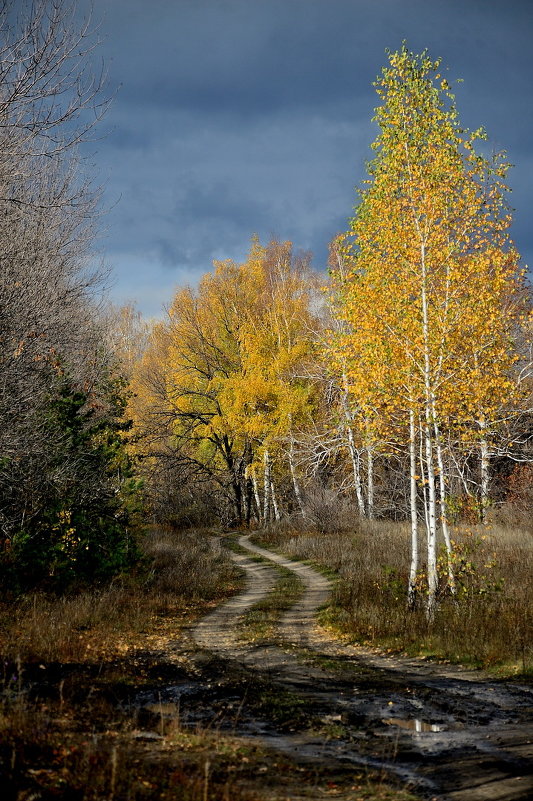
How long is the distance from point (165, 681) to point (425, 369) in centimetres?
750

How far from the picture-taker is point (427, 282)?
12.9 m

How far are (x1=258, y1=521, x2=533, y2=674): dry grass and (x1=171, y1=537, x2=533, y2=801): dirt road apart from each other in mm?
582

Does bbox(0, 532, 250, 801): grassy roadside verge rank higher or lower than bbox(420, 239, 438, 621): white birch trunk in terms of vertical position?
lower

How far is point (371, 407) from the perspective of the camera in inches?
494

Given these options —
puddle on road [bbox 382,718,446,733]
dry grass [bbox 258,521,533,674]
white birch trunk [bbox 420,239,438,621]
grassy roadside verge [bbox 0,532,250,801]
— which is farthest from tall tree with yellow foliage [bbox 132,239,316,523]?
puddle on road [bbox 382,718,446,733]

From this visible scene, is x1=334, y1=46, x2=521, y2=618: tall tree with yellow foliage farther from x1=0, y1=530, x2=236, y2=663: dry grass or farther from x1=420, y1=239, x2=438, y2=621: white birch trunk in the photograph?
x1=0, y1=530, x2=236, y2=663: dry grass

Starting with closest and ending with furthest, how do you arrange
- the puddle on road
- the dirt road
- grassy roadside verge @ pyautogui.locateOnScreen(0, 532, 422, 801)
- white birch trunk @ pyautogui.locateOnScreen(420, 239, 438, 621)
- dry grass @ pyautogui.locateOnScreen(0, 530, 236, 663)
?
1. grassy roadside verge @ pyautogui.locateOnScreen(0, 532, 422, 801)
2. the dirt road
3. the puddle on road
4. dry grass @ pyautogui.locateOnScreen(0, 530, 236, 663)
5. white birch trunk @ pyautogui.locateOnScreen(420, 239, 438, 621)

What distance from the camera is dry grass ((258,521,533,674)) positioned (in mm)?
9242

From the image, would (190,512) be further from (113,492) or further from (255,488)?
(113,492)

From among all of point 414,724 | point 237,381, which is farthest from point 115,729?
point 237,381

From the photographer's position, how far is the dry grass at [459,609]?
30.3 ft

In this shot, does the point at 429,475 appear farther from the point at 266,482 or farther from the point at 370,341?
the point at 266,482

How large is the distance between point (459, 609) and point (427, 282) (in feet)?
21.2

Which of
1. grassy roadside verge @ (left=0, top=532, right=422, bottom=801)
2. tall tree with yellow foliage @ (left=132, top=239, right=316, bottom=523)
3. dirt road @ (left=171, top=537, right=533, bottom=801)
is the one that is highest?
tall tree with yellow foliage @ (left=132, top=239, right=316, bottom=523)
